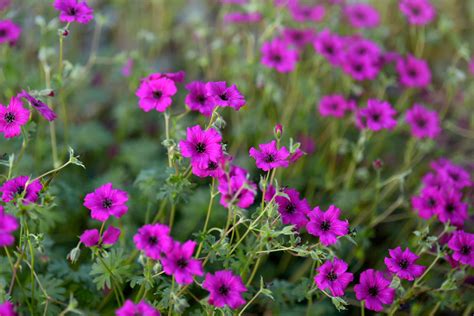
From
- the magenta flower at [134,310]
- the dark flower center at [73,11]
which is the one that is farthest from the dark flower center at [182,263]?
the dark flower center at [73,11]

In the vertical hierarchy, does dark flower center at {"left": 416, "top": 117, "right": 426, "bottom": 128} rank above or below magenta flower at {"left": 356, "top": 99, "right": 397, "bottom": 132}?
below

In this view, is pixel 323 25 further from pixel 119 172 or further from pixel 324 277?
pixel 324 277

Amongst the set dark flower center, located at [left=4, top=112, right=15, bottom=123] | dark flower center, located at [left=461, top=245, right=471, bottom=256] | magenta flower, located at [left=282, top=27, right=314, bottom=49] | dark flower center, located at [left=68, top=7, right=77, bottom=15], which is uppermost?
dark flower center, located at [left=68, top=7, right=77, bottom=15]

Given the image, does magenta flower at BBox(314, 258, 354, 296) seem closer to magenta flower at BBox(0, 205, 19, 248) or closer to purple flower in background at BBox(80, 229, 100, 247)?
purple flower in background at BBox(80, 229, 100, 247)

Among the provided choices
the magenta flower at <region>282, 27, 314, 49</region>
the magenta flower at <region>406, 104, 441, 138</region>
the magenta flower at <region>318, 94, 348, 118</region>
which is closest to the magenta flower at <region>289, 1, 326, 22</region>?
the magenta flower at <region>282, 27, 314, 49</region>

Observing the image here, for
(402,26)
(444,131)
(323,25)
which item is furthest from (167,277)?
(402,26)
